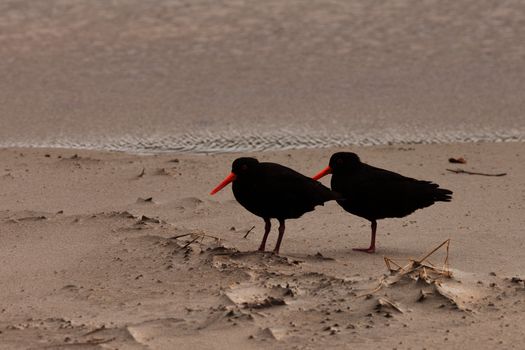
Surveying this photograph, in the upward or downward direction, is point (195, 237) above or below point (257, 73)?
below

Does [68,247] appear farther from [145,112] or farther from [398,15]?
[398,15]

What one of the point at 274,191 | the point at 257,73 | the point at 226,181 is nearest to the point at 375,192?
the point at 274,191

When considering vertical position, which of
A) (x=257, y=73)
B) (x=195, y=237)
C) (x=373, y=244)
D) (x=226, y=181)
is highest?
(x=226, y=181)

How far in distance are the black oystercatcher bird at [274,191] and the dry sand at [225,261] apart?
9.9 inches

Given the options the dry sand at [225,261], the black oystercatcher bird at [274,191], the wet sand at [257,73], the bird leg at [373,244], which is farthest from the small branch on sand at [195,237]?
the wet sand at [257,73]

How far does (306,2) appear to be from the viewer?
500 inches

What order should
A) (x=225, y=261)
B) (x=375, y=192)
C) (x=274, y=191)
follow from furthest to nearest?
(x=375, y=192) < (x=274, y=191) < (x=225, y=261)

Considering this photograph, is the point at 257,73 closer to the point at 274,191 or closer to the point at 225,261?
the point at 274,191

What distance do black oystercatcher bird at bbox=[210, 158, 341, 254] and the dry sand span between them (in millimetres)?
251

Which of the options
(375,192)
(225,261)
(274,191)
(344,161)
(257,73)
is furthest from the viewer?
(257,73)

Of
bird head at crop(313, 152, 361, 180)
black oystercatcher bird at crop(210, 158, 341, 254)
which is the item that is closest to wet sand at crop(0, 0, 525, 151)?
bird head at crop(313, 152, 361, 180)

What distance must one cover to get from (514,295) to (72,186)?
3.77 metres

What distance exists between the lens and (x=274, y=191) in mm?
5824

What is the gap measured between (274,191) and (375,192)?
67 cm
